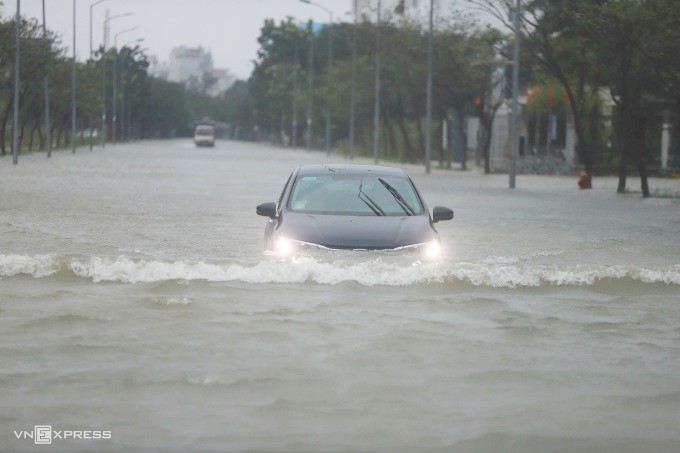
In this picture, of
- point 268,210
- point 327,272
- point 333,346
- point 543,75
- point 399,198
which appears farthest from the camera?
point 543,75

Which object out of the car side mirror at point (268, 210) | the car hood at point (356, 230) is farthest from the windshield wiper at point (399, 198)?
the car side mirror at point (268, 210)

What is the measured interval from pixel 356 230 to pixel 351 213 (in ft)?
2.21

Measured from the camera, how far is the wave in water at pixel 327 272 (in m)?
14.5

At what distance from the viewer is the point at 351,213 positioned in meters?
15.2

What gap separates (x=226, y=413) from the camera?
8.78 m

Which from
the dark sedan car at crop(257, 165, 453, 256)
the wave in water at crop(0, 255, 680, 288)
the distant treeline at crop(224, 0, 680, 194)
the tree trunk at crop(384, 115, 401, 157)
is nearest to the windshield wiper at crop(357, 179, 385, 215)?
the dark sedan car at crop(257, 165, 453, 256)

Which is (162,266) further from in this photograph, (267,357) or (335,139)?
(335,139)

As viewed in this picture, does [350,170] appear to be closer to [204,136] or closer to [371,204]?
[371,204]

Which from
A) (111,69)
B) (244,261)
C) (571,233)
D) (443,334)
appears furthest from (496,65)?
(111,69)

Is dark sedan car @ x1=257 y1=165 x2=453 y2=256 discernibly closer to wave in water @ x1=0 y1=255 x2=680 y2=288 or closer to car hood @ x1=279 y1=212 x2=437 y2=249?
car hood @ x1=279 y1=212 x2=437 y2=249

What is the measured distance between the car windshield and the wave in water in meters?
0.75

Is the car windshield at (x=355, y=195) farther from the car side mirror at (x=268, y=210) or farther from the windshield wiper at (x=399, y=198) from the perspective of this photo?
the car side mirror at (x=268, y=210)

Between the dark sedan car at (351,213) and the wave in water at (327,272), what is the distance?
200 mm

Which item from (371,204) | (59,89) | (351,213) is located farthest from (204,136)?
(351,213)
